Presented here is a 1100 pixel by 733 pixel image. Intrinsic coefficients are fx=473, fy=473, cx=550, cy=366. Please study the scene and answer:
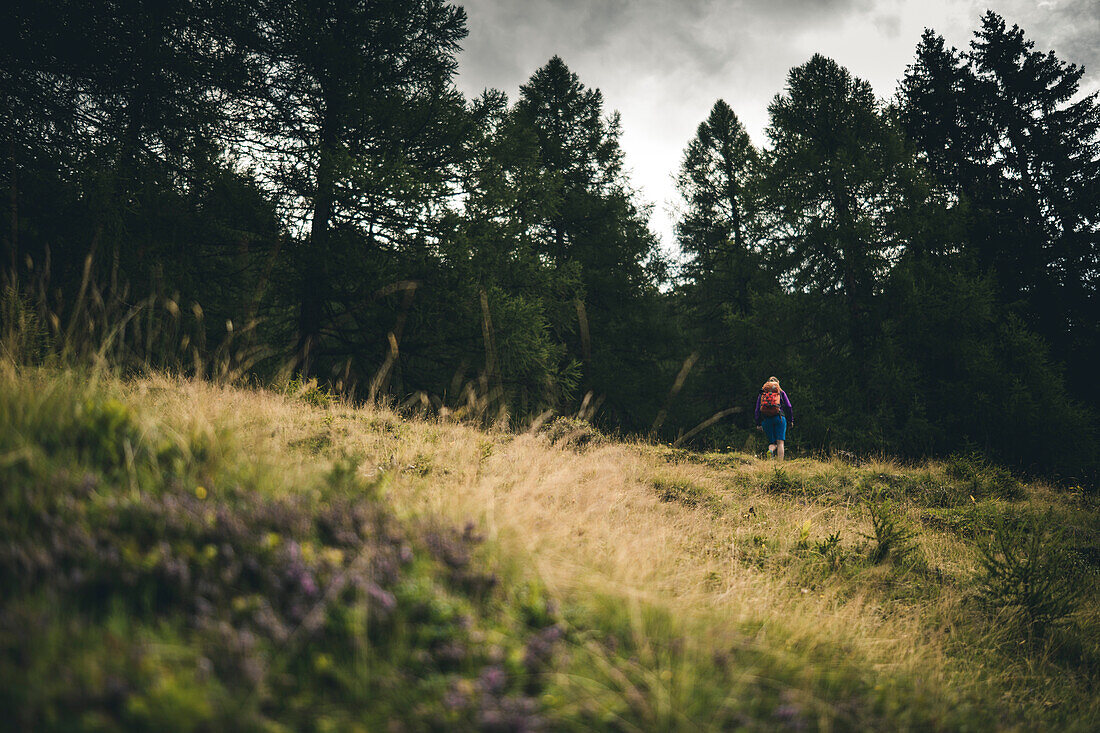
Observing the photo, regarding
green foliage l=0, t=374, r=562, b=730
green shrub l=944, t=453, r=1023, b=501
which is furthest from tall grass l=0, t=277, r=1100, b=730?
green shrub l=944, t=453, r=1023, b=501

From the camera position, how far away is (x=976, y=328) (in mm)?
12992

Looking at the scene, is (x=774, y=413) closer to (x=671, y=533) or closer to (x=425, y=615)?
(x=671, y=533)

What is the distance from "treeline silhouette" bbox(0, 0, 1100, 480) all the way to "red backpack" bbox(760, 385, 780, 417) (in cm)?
352

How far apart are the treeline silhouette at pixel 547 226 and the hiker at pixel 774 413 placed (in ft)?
11.3

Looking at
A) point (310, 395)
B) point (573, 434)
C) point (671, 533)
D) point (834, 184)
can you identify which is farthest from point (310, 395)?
point (834, 184)

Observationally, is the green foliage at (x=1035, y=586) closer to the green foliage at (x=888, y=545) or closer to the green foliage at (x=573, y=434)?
the green foliage at (x=888, y=545)

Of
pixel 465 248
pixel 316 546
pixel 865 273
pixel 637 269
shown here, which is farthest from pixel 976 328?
pixel 316 546

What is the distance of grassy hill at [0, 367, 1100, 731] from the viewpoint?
1270 mm

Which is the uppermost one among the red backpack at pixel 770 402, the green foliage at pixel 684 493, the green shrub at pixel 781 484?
the red backpack at pixel 770 402

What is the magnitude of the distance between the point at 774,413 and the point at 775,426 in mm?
351

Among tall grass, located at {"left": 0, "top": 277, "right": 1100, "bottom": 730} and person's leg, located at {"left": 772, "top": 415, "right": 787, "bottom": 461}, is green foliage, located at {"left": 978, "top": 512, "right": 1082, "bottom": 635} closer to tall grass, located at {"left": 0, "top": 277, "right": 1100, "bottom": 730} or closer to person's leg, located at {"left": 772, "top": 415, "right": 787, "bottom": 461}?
tall grass, located at {"left": 0, "top": 277, "right": 1100, "bottom": 730}

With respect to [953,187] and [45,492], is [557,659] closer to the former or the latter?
[45,492]

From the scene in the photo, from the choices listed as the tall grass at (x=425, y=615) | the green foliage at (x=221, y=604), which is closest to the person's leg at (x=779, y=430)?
the tall grass at (x=425, y=615)

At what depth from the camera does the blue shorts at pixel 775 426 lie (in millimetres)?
10211
